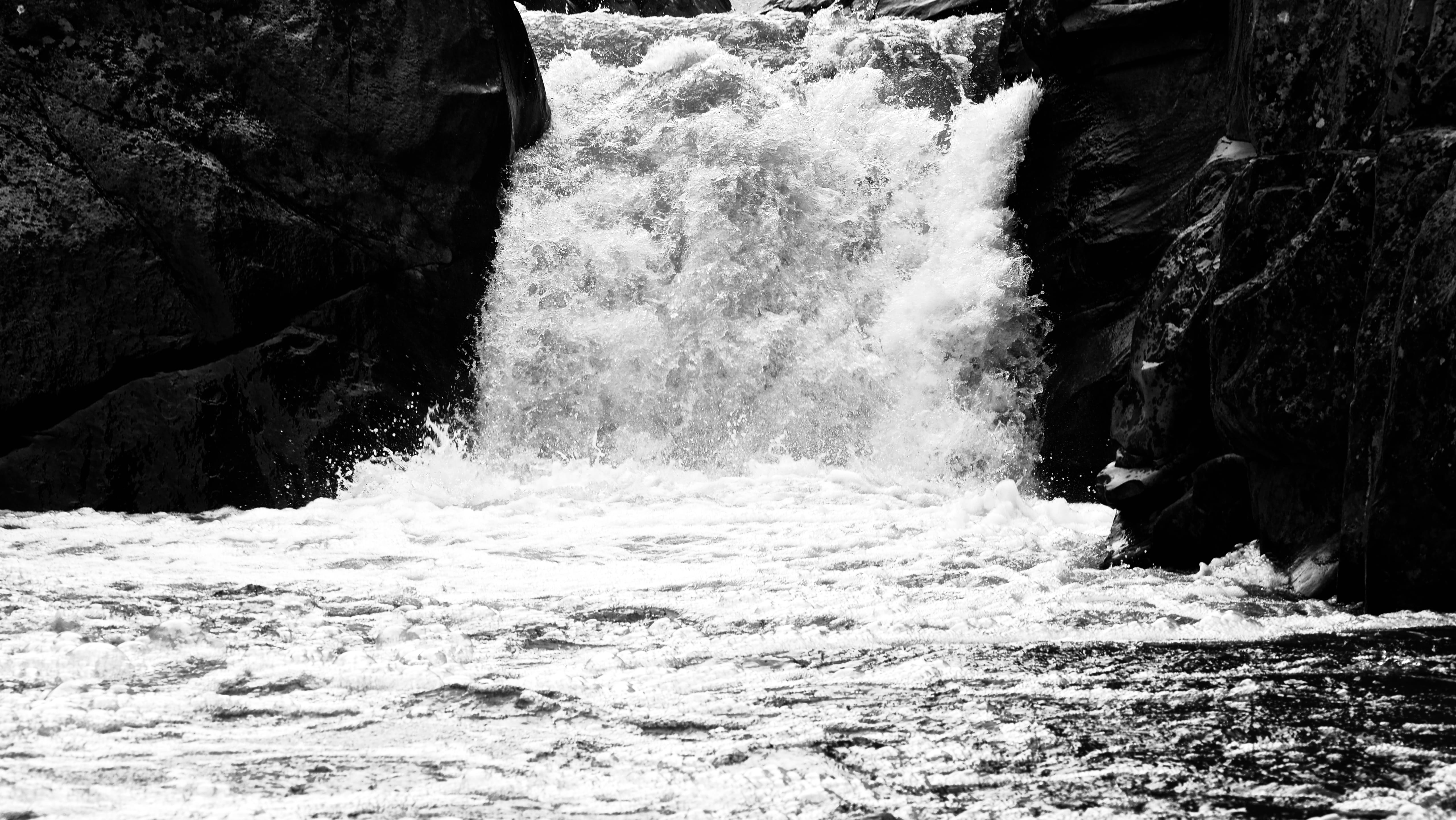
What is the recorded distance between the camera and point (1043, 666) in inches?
157

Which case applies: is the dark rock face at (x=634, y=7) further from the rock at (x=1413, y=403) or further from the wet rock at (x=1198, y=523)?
the rock at (x=1413, y=403)

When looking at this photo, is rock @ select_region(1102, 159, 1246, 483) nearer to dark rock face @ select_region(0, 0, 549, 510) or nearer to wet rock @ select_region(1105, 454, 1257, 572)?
wet rock @ select_region(1105, 454, 1257, 572)

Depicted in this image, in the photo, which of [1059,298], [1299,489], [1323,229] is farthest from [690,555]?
[1059,298]

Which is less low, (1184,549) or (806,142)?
(806,142)

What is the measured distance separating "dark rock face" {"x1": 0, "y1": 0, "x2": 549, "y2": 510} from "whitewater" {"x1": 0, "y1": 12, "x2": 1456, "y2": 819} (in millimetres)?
467

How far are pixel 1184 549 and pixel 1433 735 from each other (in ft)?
9.92

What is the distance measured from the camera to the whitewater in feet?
10.3

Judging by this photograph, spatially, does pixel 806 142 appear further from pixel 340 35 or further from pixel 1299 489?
pixel 1299 489

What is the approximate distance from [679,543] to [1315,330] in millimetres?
3316

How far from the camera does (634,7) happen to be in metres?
19.2

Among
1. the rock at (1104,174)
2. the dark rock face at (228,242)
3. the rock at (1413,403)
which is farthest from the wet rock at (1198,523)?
the dark rock face at (228,242)

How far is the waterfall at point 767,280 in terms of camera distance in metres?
10.1

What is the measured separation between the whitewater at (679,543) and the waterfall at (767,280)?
30 millimetres

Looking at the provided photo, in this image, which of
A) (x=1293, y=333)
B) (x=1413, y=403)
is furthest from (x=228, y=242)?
(x=1413, y=403)
